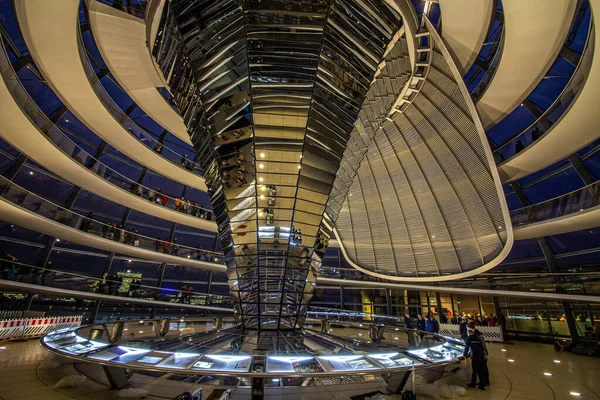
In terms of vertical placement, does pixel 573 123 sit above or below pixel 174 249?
above

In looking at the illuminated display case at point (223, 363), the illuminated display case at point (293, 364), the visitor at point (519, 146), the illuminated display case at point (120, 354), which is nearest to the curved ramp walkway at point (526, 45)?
the visitor at point (519, 146)

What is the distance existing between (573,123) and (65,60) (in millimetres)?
20245

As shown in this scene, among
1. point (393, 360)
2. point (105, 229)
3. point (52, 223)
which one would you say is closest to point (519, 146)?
point (393, 360)

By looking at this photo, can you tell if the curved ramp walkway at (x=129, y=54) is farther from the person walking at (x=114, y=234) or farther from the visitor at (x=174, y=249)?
the visitor at (x=174, y=249)

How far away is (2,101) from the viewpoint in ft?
39.3

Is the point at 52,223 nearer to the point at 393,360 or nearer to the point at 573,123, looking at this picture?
the point at 393,360

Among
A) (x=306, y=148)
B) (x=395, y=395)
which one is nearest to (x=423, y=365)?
(x=395, y=395)

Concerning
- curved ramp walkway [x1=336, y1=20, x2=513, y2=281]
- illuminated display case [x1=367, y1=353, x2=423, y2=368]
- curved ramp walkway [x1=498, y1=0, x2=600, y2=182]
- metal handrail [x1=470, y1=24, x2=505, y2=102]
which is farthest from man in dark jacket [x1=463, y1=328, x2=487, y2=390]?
metal handrail [x1=470, y1=24, x2=505, y2=102]

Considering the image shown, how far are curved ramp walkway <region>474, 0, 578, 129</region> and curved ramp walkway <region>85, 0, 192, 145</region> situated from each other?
11.8m

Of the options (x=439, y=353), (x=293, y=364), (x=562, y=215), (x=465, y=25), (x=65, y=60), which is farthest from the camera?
(x=562, y=215)

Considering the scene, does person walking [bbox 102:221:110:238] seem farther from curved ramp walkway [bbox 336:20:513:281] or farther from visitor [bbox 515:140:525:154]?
visitor [bbox 515:140:525:154]

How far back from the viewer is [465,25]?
10531mm

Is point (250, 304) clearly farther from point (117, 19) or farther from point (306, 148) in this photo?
point (117, 19)

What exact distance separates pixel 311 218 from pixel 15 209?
1452 cm
